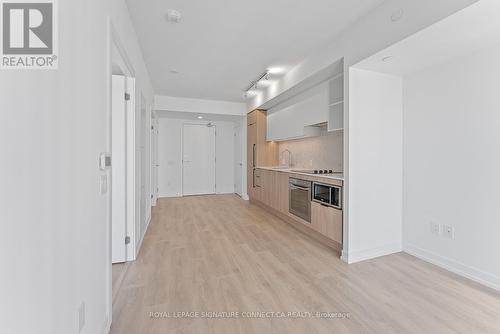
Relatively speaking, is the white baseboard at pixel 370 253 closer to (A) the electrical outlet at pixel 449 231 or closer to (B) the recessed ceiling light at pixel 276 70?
(A) the electrical outlet at pixel 449 231

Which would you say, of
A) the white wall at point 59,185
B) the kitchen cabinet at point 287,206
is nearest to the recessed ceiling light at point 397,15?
the kitchen cabinet at point 287,206

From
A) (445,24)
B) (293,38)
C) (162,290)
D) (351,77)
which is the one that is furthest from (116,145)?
(445,24)

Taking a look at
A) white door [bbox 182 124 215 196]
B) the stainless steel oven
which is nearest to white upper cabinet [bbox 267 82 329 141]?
the stainless steel oven

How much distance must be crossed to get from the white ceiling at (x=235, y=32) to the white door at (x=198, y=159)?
2.87m

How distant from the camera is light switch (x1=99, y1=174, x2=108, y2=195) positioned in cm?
148

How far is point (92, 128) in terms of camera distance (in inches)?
52.9

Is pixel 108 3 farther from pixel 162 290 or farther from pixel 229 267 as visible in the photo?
pixel 229 267

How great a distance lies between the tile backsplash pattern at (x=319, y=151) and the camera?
3.86m

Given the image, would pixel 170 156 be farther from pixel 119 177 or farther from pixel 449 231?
pixel 449 231

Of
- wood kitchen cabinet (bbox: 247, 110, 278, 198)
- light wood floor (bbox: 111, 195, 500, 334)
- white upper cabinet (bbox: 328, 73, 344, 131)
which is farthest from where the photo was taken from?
wood kitchen cabinet (bbox: 247, 110, 278, 198)

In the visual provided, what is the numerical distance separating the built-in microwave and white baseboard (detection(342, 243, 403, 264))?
1.79 feet

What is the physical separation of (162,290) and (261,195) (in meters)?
3.53

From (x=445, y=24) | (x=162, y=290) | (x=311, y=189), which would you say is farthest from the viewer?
(x=311, y=189)

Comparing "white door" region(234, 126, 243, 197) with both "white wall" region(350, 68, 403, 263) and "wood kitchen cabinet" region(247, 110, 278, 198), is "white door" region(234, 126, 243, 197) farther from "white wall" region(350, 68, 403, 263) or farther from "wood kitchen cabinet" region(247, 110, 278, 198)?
"white wall" region(350, 68, 403, 263)
